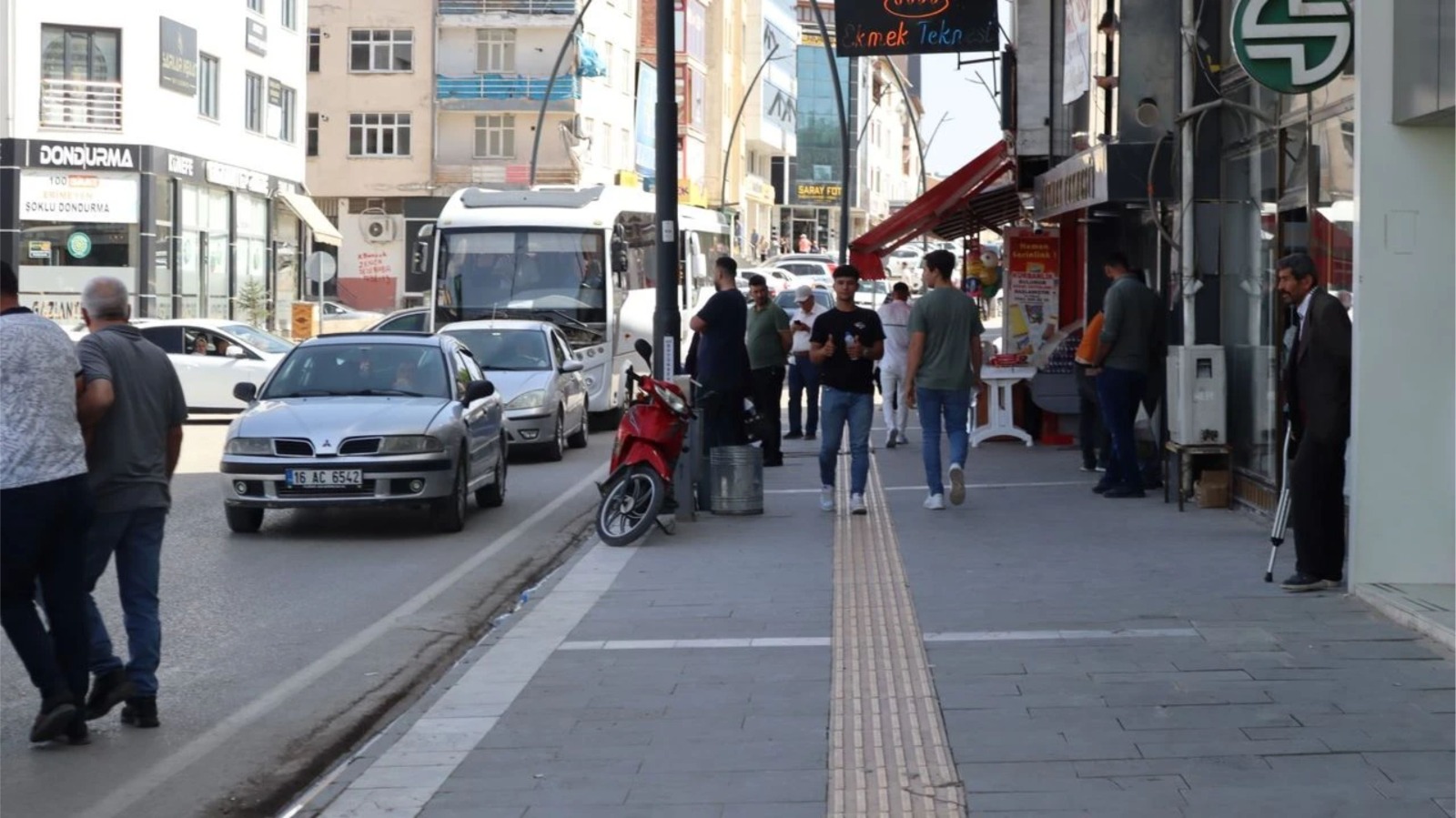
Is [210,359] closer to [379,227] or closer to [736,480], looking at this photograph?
[736,480]

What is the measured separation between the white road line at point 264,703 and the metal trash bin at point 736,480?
80.1 inches

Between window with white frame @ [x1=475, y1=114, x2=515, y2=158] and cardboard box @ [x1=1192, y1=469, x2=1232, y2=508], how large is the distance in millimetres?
53741

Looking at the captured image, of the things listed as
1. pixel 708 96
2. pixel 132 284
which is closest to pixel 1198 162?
pixel 132 284

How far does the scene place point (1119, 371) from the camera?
14.4 metres

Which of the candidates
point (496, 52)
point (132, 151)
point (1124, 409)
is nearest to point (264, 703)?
point (1124, 409)

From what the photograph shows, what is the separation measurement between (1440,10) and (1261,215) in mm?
4165

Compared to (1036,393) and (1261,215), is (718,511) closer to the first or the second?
(1261,215)

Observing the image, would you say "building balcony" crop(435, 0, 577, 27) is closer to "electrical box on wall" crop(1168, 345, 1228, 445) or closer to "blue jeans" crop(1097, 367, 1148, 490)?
"blue jeans" crop(1097, 367, 1148, 490)

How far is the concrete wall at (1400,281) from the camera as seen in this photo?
9.29 metres

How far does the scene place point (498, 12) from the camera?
65125mm

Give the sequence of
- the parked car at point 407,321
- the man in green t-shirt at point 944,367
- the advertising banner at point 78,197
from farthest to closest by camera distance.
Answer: the advertising banner at point 78,197 < the parked car at point 407,321 < the man in green t-shirt at point 944,367

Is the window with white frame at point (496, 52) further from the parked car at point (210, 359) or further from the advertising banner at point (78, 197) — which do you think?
the parked car at point (210, 359)

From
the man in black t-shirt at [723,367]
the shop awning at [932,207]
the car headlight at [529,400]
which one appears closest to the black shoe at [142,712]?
the man in black t-shirt at [723,367]

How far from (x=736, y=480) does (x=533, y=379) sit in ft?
21.1
